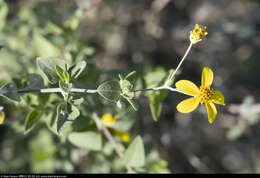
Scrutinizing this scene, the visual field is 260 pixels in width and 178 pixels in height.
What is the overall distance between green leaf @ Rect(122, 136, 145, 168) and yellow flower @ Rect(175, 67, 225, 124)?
0.62 metres

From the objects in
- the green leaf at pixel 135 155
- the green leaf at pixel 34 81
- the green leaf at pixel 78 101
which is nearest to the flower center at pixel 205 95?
the green leaf at pixel 135 155

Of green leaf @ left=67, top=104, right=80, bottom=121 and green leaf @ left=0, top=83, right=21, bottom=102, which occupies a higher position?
green leaf @ left=0, top=83, right=21, bottom=102

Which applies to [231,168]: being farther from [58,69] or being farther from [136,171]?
[58,69]

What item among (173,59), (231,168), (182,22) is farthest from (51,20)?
(231,168)

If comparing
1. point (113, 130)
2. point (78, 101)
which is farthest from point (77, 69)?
point (113, 130)

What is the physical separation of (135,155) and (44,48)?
1.42 meters

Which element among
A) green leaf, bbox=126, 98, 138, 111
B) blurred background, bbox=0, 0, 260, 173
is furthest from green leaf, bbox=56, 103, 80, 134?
blurred background, bbox=0, 0, 260, 173

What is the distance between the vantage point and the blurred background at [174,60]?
3115mm

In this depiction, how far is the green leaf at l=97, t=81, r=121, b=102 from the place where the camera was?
1530 millimetres

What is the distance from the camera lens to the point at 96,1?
3434 mm

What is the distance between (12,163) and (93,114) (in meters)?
1.61

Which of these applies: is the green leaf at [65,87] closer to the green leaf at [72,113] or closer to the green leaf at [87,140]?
the green leaf at [72,113]

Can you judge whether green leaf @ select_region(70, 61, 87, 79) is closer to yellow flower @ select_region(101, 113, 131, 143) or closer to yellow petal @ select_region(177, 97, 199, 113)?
yellow petal @ select_region(177, 97, 199, 113)

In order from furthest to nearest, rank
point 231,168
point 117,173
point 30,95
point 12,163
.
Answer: point 231,168 → point 12,163 → point 117,173 → point 30,95
